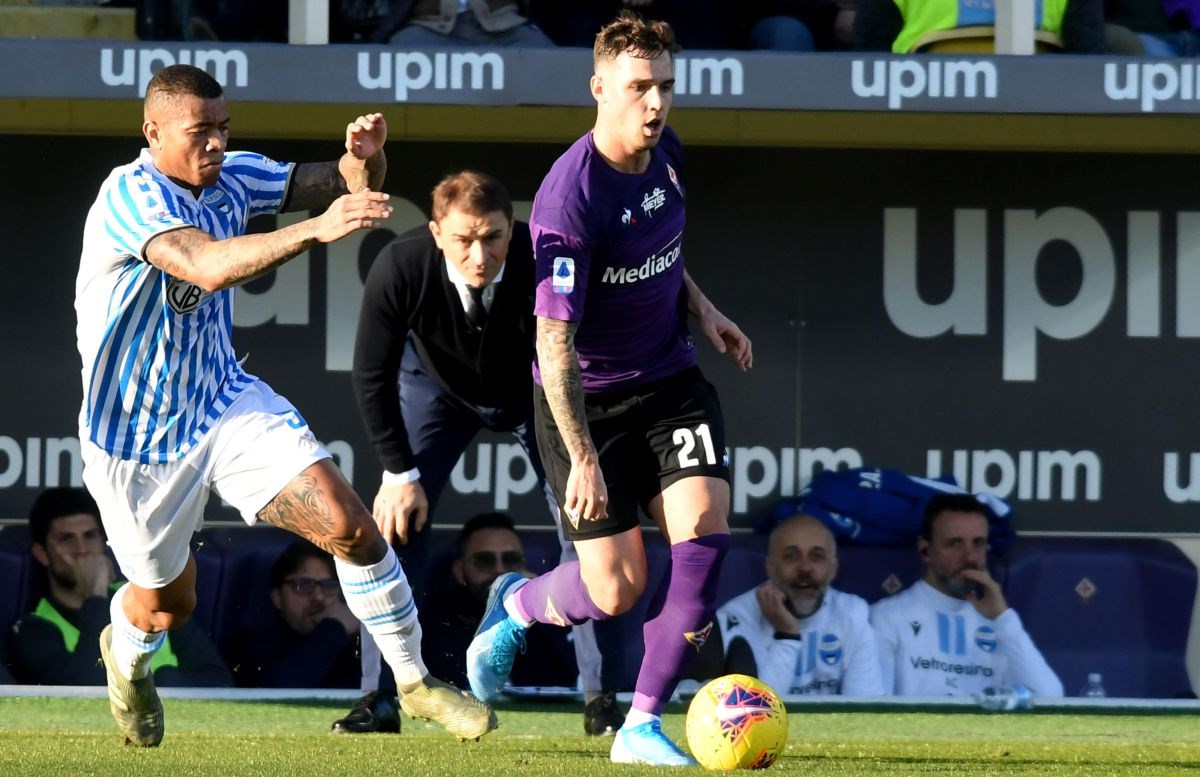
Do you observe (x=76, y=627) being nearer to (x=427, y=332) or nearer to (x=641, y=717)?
(x=427, y=332)

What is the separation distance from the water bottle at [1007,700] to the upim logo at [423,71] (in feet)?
9.45

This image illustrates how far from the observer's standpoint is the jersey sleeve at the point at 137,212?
4.42 metres

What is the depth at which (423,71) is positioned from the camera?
6.35 m

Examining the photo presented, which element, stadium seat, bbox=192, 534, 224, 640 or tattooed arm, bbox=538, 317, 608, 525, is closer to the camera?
tattooed arm, bbox=538, 317, 608, 525

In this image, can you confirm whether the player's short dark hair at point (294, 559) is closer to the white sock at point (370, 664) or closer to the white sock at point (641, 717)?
the white sock at point (370, 664)

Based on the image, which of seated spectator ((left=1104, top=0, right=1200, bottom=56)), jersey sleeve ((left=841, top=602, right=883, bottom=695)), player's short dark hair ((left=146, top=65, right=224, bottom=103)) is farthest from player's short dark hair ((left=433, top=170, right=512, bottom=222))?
seated spectator ((left=1104, top=0, right=1200, bottom=56))

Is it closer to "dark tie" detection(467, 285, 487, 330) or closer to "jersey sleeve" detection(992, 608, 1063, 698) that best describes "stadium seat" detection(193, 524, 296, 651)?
"dark tie" detection(467, 285, 487, 330)

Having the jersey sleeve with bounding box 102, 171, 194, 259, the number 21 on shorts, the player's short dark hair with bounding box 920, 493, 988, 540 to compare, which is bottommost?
the player's short dark hair with bounding box 920, 493, 988, 540

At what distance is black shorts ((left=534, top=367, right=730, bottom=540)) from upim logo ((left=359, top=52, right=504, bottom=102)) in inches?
68.7

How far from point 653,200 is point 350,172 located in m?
0.78

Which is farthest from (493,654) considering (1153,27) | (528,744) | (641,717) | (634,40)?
(1153,27)

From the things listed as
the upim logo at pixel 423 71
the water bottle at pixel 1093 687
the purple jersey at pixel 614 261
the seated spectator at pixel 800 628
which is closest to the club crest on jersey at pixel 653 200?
the purple jersey at pixel 614 261

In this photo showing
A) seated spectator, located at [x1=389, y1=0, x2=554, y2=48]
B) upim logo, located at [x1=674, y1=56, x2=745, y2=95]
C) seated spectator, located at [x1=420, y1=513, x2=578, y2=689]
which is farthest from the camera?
seated spectator, located at [x1=420, y1=513, x2=578, y2=689]

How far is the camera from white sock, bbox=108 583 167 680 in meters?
5.02
